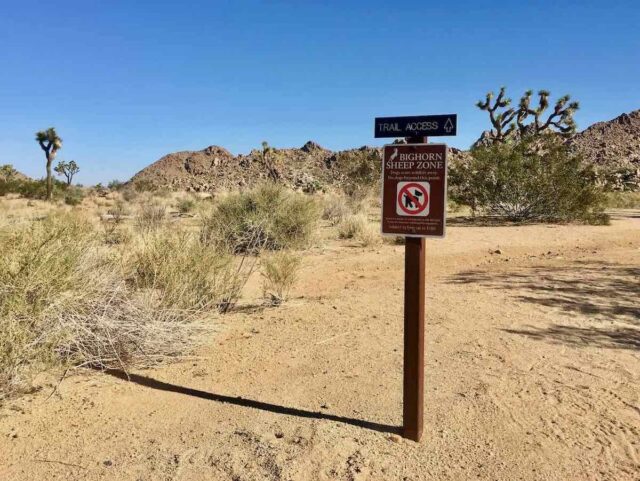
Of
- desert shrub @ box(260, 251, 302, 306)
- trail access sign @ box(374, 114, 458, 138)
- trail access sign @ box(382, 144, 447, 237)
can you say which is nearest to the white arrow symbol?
trail access sign @ box(374, 114, 458, 138)

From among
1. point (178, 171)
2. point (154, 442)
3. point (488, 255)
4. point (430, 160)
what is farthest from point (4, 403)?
point (178, 171)

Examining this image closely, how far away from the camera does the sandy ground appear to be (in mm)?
3592

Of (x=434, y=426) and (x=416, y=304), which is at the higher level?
(x=416, y=304)

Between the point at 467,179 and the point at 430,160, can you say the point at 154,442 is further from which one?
the point at 467,179

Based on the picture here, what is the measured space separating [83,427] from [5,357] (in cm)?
80

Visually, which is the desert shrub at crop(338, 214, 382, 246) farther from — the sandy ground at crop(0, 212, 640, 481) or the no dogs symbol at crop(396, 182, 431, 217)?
the no dogs symbol at crop(396, 182, 431, 217)

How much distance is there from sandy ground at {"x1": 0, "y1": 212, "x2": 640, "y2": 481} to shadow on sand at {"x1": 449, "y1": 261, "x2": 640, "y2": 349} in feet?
0.13

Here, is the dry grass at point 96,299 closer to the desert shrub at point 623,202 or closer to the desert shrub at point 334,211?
the desert shrub at point 334,211

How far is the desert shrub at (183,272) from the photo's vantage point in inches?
243

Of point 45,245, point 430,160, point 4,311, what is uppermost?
point 430,160

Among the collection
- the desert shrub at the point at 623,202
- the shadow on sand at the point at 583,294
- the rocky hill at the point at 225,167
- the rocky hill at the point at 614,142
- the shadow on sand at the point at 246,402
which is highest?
the rocky hill at the point at 614,142

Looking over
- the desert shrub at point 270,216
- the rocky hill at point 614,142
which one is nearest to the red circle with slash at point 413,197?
the desert shrub at point 270,216

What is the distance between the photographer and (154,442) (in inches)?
154

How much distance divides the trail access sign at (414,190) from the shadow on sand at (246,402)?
5.25 feet
